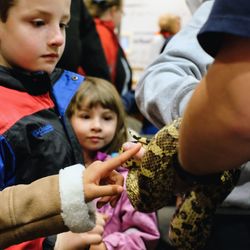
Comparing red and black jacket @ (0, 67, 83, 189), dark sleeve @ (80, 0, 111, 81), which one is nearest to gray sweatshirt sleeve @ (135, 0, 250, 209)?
red and black jacket @ (0, 67, 83, 189)

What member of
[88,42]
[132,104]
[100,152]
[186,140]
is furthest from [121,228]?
[132,104]

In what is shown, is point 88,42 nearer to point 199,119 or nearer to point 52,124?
point 52,124

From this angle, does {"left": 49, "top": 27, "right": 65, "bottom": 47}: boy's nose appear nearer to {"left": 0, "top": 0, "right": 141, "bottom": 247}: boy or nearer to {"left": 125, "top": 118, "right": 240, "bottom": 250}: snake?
{"left": 0, "top": 0, "right": 141, "bottom": 247}: boy

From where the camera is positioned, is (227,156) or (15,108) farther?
(15,108)

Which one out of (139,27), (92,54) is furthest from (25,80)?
(139,27)

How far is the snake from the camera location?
758mm

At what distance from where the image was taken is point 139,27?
4875 millimetres

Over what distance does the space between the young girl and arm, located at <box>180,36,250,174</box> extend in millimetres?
929

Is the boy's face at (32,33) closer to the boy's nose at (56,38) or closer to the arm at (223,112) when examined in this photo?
the boy's nose at (56,38)

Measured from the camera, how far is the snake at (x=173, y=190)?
758mm

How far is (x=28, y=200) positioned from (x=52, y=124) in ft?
1.07

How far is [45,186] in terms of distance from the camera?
2.56 feet

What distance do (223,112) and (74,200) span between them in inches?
13.2

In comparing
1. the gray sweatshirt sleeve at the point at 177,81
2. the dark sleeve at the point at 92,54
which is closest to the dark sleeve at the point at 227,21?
the gray sweatshirt sleeve at the point at 177,81
